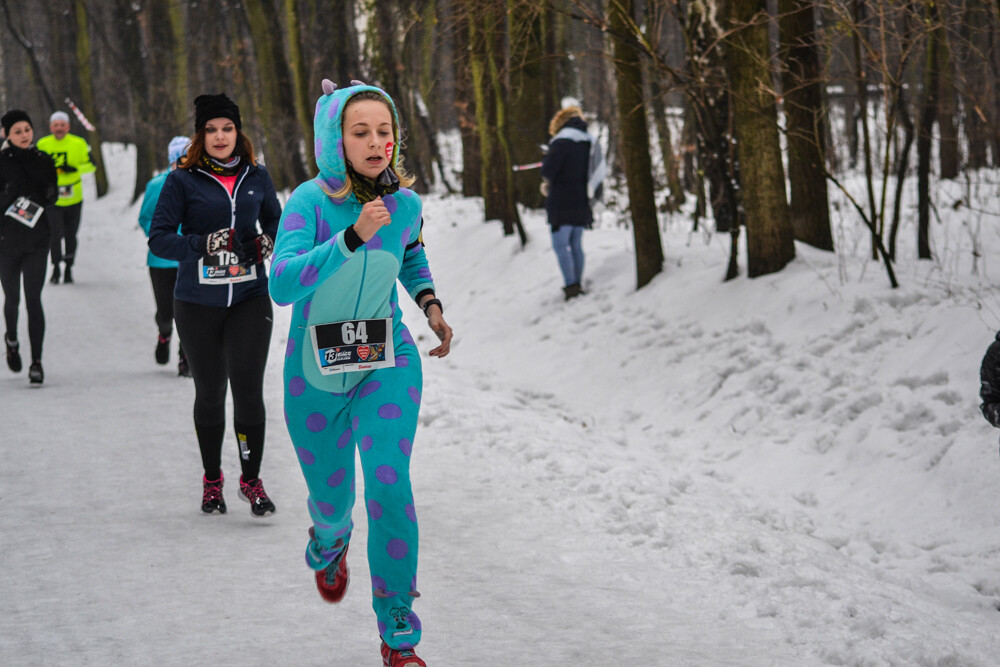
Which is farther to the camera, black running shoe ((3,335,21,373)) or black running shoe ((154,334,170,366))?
black running shoe ((154,334,170,366))

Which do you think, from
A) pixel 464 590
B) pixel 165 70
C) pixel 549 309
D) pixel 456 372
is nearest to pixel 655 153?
pixel 165 70

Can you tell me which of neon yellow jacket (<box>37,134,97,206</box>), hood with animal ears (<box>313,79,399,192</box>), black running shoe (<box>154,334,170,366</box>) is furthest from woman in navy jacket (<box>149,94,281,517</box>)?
neon yellow jacket (<box>37,134,97,206</box>)

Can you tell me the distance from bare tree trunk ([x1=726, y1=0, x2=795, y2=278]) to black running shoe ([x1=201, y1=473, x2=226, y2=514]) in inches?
Result: 228

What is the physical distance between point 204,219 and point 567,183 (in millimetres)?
6393

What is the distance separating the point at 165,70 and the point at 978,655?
93.4 ft

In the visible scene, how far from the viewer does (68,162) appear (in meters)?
13.5

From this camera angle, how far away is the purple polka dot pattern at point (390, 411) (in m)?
3.56

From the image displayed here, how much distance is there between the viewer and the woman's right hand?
3244mm

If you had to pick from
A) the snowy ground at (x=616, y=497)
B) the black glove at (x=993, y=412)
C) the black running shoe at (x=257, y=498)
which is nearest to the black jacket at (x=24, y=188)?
the snowy ground at (x=616, y=497)

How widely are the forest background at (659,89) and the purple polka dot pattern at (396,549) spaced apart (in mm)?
1753

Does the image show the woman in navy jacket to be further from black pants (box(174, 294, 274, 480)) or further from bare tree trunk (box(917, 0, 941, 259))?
bare tree trunk (box(917, 0, 941, 259))

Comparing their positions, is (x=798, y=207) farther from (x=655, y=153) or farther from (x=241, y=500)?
(x=655, y=153)

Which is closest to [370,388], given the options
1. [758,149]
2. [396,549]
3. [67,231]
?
[396,549]

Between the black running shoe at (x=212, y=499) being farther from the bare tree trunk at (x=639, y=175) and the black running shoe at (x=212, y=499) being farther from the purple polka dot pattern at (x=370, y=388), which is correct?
the bare tree trunk at (x=639, y=175)
